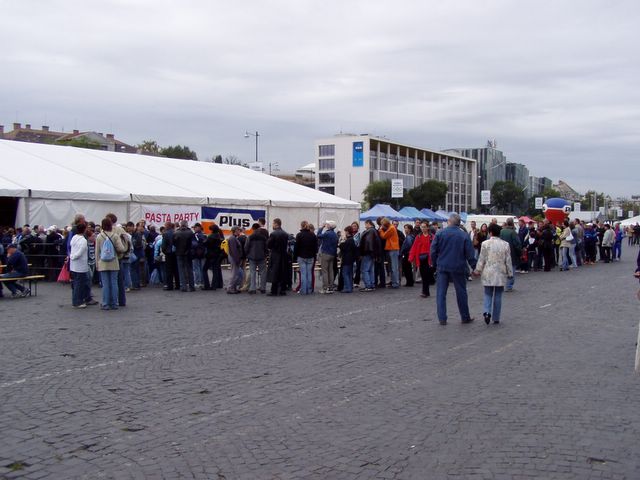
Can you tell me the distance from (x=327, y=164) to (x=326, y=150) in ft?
8.05

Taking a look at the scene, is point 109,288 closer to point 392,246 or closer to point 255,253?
point 255,253

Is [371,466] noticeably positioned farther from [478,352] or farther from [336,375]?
[478,352]

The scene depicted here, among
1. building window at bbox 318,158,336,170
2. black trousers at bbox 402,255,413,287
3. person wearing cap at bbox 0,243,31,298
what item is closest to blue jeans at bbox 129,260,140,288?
person wearing cap at bbox 0,243,31,298

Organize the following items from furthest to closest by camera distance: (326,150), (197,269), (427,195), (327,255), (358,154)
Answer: (326,150) → (358,154) → (427,195) → (197,269) → (327,255)

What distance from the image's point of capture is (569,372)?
7.29 meters

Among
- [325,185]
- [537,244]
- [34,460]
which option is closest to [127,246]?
[34,460]

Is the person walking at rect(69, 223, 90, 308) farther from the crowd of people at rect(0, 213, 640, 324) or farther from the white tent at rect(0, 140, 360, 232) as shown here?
the white tent at rect(0, 140, 360, 232)

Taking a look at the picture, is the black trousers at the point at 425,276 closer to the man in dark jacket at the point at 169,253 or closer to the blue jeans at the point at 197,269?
the blue jeans at the point at 197,269

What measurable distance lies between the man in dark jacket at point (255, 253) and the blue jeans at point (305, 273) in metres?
0.90

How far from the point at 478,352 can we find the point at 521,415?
2.81 meters

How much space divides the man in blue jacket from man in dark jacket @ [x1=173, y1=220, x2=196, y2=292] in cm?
731

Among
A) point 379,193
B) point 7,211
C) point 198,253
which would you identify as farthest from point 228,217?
point 379,193

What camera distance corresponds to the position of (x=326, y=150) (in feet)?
372

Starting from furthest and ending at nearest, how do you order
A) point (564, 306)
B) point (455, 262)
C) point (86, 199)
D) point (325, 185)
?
point (325, 185)
point (86, 199)
point (564, 306)
point (455, 262)
